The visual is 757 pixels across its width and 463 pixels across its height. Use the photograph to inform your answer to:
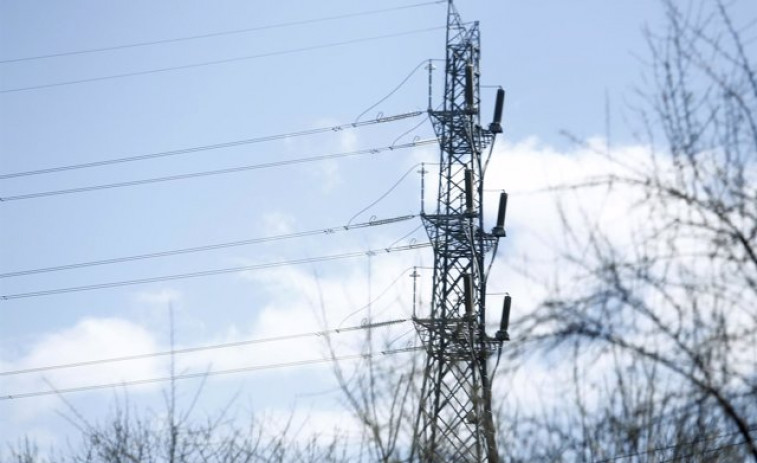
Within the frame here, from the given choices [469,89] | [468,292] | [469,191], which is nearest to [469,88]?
[469,89]

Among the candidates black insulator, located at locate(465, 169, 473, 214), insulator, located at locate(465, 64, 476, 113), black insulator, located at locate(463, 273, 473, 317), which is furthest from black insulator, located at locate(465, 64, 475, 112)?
black insulator, located at locate(463, 273, 473, 317)

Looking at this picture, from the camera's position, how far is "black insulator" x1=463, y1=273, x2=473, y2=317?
868 inches

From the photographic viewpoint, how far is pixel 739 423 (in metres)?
7.01

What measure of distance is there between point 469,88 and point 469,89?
3cm

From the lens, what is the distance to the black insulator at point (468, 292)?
22047mm

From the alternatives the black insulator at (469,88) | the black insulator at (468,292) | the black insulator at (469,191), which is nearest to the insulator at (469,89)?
the black insulator at (469,88)

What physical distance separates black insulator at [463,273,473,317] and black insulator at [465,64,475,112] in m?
4.83

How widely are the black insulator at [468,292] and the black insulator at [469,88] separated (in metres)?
4.83

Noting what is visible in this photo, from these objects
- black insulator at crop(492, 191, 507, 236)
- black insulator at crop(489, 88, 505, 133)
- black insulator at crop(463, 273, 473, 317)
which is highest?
black insulator at crop(489, 88, 505, 133)

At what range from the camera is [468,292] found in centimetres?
2231

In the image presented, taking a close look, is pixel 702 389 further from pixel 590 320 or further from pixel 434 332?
pixel 434 332

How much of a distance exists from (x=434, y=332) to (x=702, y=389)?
13108mm

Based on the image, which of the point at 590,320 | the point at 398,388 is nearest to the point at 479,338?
the point at 398,388

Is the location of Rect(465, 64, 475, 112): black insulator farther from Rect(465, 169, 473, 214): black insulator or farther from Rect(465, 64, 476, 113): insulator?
Rect(465, 169, 473, 214): black insulator
